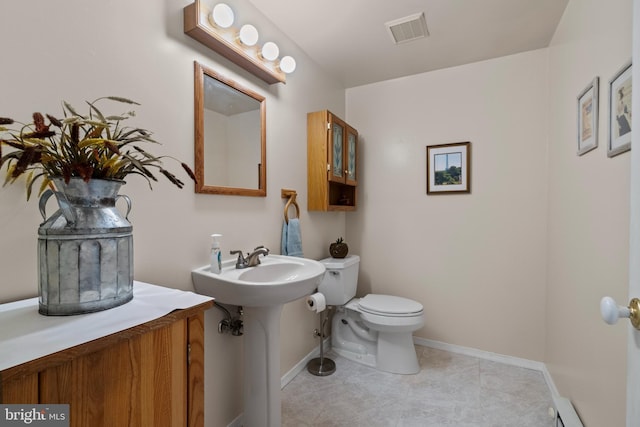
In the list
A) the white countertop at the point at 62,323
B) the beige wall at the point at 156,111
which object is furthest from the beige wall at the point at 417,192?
the white countertop at the point at 62,323

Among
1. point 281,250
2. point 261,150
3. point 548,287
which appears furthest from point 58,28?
point 548,287

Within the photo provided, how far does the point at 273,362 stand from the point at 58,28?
1.46 m

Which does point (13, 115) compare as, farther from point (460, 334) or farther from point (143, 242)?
point (460, 334)

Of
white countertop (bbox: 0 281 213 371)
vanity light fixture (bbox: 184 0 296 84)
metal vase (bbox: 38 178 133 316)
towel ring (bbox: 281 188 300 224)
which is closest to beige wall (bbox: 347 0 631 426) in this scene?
towel ring (bbox: 281 188 300 224)

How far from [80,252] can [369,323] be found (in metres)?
1.78

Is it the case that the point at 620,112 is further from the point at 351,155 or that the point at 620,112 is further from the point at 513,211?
the point at 351,155

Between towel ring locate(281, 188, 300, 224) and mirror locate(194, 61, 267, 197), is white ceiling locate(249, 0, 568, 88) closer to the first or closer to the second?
mirror locate(194, 61, 267, 197)

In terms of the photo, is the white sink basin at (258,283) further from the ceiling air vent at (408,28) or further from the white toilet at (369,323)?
the ceiling air vent at (408,28)

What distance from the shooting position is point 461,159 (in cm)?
225

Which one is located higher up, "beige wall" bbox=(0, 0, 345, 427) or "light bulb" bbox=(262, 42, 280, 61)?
"light bulb" bbox=(262, 42, 280, 61)

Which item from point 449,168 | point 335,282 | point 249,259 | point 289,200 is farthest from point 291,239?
point 449,168

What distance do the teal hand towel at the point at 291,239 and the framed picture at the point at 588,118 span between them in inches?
59.3

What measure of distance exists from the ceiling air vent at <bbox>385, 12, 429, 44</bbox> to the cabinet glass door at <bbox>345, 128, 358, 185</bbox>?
703mm

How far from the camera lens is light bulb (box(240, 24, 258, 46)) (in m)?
1.44
